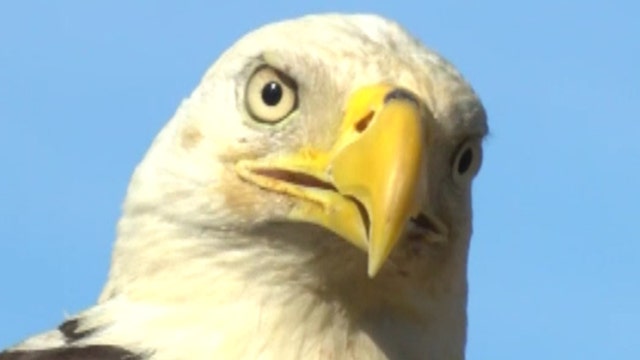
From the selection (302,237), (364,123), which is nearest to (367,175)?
(364,123)

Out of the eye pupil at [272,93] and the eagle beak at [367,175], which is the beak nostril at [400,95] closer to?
the eagle beak at [367,175]

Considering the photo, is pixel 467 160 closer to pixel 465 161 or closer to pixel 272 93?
pixel 465 161

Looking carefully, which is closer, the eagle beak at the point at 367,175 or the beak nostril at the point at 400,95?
the eagle beak at the point at 367,175

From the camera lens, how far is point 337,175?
184 feet

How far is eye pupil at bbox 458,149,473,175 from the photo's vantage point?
56.6 m

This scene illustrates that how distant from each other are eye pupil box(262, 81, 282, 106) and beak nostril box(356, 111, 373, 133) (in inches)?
16.3

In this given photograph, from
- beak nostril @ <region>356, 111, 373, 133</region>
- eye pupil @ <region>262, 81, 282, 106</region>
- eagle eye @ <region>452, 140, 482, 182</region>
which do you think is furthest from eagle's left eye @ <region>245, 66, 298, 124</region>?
eagle eye @ <region>452, 140, 482, 182</region>

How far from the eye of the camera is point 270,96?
2227 inches

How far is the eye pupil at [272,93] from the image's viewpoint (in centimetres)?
5653

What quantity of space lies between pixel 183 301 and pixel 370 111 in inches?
41.4

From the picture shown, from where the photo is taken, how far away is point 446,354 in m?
56.6

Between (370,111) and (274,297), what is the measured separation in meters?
0.83

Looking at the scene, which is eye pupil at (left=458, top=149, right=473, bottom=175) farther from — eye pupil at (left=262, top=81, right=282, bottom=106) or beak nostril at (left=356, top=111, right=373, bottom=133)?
eye pupil at (left=262, top=81, right=282, bottom=106)

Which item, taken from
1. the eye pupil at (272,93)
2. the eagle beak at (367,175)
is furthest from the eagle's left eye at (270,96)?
the eagle beak at (367,175)
